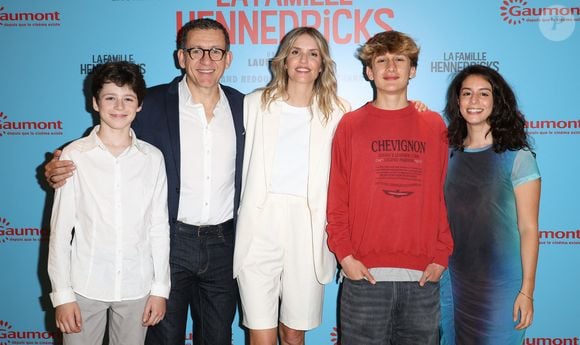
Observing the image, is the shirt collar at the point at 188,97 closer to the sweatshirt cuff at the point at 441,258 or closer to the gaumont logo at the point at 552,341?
the sweatshirt cuff at the point at 441,258

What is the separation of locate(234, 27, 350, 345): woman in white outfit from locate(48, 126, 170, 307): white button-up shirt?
0.49 metres

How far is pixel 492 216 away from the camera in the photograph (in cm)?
226

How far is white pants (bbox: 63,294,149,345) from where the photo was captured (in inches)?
83.3

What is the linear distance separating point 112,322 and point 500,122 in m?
2.12

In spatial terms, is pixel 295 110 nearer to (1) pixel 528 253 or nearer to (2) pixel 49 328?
(1) pixel 528 253

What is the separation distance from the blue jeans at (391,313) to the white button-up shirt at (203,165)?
0.84 meters

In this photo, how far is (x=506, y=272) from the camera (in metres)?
2.27

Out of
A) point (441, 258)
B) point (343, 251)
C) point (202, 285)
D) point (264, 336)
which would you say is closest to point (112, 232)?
point (202, 285)

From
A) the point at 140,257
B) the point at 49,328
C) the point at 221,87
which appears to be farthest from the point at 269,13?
the point at 49,328

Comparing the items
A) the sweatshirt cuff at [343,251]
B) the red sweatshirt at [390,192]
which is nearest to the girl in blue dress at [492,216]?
the red sweatshirt at [390,192]

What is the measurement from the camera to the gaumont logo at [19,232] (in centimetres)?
340

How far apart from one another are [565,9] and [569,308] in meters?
2.06

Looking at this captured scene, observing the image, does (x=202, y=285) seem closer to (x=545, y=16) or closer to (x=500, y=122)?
(x=500, y=122)

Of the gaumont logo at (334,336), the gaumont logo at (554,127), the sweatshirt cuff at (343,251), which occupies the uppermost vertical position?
the gaumont logo at (554,127)
